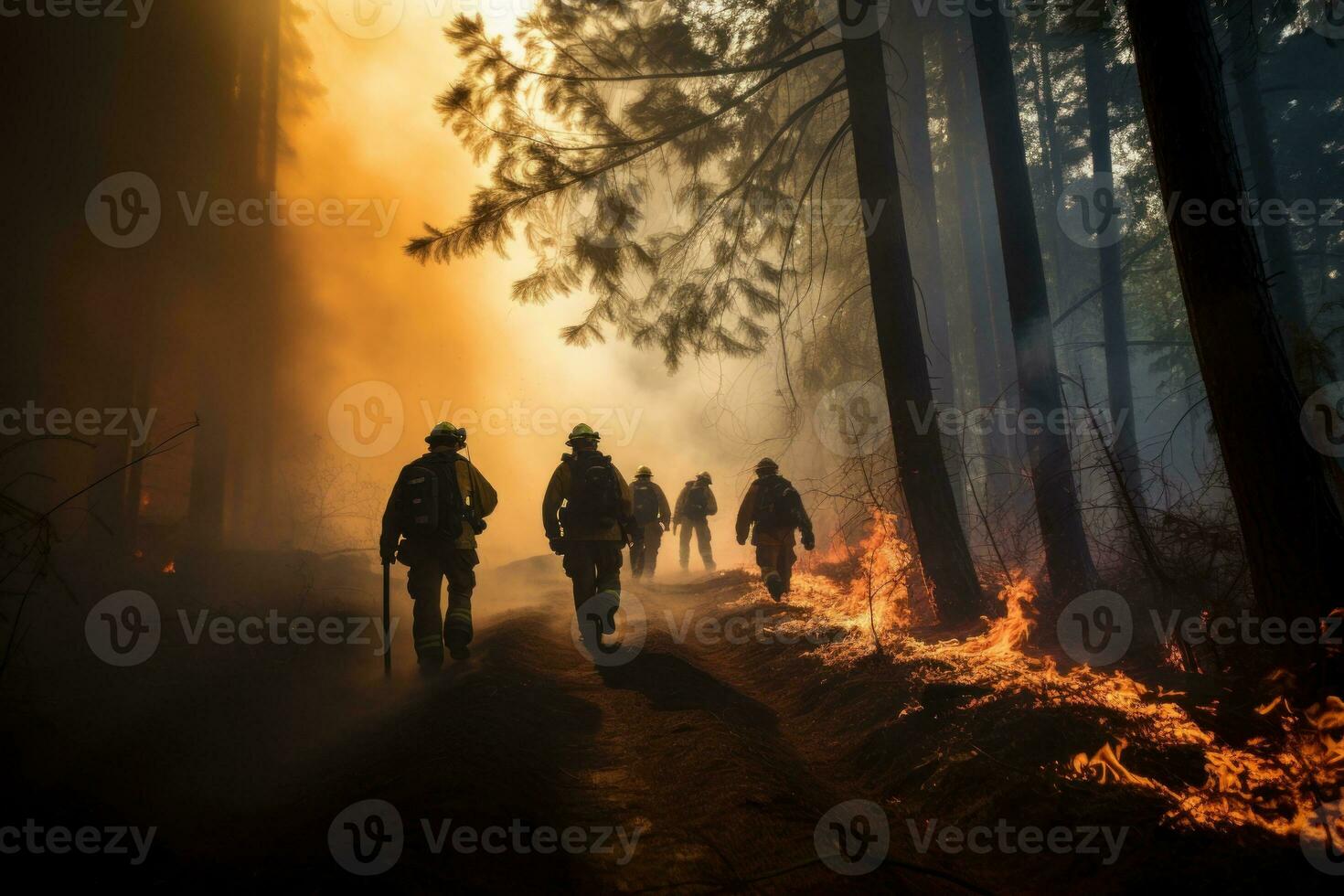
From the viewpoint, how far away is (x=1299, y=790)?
2898 mm

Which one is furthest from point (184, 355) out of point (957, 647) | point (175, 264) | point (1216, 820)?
point (1216, 820)

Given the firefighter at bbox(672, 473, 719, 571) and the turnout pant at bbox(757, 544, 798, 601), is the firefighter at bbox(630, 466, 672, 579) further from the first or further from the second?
the turnout pant at bbox(757, 544, 798, 601)

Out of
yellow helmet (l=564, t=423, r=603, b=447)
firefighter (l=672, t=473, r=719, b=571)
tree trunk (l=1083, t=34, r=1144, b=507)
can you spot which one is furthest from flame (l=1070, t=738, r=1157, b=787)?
tree trunk (l=1083, t=34, r=1144, b=507)

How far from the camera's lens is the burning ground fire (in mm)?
2877

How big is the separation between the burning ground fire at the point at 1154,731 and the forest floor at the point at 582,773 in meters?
0.05

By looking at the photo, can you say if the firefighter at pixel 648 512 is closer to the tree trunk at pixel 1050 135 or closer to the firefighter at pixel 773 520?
the firefighter at pixel 773 520

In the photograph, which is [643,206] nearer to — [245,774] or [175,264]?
[245,774]

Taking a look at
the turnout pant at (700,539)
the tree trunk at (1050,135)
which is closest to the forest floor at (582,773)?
the turnout pant at (700,539)

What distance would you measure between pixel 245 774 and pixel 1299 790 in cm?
545

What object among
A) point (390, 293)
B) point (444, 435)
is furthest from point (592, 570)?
point (390, 293)

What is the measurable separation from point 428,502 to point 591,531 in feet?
5.86

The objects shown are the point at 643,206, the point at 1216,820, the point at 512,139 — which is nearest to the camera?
the point at 1216,820

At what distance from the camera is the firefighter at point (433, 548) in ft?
20.9

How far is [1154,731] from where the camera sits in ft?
11.6
